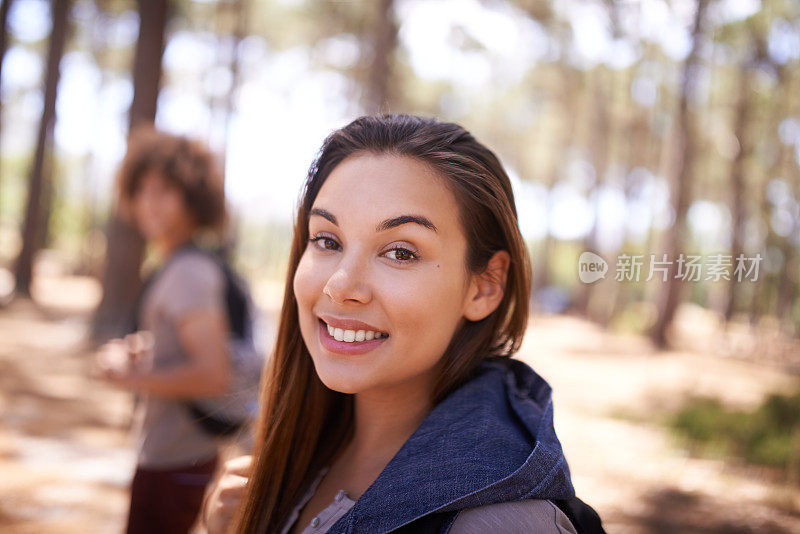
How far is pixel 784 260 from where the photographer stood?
470cm

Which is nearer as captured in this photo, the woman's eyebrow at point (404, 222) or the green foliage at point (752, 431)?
the woman's eyebrow at point (404, 222)

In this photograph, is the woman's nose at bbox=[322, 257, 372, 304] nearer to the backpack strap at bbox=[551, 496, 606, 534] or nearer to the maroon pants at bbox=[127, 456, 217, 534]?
the backpack strap at bbox=[551, 496, 606, 534]

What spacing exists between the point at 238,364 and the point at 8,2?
1107cm

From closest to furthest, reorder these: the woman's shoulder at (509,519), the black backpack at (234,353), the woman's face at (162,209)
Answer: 1. the woman's shoulder at (509,519)
2. the black backpack at (234,353)
3. the woman's face at (162,209)

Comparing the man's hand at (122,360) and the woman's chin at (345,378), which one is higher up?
the woman's chin at (345,378)

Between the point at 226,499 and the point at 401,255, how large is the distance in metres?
0.79

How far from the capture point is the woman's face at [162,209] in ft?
8.16

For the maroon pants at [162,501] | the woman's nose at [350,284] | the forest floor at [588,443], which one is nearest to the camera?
the woman's nose at [350,284]

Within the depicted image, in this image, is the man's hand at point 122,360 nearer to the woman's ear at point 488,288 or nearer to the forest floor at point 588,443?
the woman's ear at point 488,288

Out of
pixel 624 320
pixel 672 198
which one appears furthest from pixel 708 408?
pixel 624 320

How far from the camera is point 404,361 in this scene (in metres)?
1.28

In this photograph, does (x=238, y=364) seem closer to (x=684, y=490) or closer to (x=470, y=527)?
(x=470, y=527)

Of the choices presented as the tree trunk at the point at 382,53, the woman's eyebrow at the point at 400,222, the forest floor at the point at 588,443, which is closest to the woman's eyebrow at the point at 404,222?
the woman's eyebrow at the point at 400,222

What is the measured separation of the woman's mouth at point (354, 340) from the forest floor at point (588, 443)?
357cm
